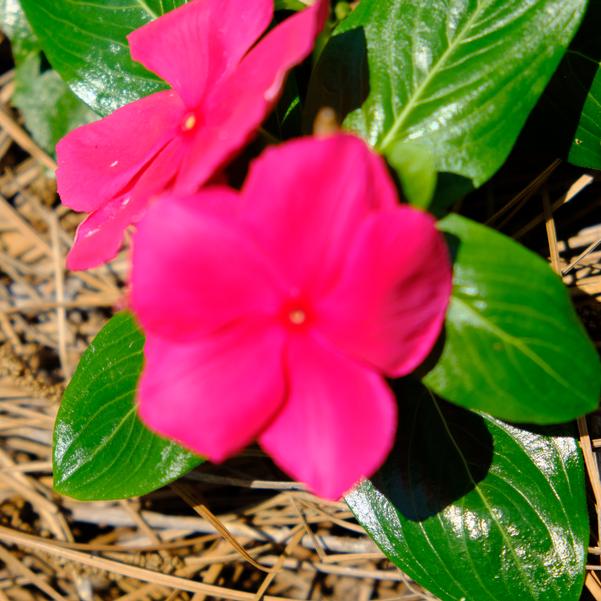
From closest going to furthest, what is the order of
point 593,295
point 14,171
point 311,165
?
point 311,165, point 593,295, point 14,171

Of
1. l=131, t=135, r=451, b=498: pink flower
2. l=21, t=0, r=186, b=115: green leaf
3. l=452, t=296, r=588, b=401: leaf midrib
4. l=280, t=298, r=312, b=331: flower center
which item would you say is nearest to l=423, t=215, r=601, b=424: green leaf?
l=452, t=296, r=588, b=401: leaf midrib

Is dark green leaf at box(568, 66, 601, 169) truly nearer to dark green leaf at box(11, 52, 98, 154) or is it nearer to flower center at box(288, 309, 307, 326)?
flower center at box(288, 309, 307, 326)

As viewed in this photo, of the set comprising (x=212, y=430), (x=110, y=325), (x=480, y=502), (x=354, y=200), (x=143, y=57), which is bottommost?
(x=480, y=502)

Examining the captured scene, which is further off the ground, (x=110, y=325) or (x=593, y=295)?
(x=110, y=325)

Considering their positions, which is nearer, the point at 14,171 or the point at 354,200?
the point at 354,200

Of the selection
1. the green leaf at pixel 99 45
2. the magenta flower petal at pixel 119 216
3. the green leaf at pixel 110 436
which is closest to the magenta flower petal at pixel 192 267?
the magenta flower petal at pixel 119 216

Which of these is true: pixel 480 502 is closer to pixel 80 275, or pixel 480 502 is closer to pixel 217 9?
pixel 217 9

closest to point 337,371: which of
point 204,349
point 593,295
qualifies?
point 204,349
